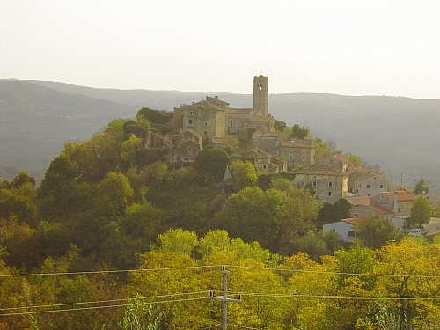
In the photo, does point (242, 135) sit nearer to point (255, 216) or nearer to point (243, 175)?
point (243, 175)

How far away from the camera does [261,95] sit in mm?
80000

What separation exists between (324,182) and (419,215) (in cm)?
864

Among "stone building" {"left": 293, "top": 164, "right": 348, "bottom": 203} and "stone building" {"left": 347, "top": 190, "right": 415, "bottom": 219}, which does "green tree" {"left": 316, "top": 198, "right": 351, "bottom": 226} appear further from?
"stone building" {"left": 293, "top": 164, "right": 348, "bottom": 203}

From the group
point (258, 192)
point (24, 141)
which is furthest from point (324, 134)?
point (258, 192)

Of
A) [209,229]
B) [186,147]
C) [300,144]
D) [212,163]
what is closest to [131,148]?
[186,147]

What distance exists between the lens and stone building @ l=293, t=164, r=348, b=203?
204ft

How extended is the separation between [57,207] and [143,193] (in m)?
8.28

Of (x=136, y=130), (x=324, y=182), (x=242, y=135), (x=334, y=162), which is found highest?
(x=136, y=130)

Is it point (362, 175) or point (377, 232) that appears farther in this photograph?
point (362, 175)

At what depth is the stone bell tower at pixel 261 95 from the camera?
79.1m

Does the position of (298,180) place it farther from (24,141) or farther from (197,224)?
(24,141)

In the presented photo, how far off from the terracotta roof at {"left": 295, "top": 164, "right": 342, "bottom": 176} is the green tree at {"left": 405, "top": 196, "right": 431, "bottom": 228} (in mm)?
7478

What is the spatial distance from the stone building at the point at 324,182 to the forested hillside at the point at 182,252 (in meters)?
1.57

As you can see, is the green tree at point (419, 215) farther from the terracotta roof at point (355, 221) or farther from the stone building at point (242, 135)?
the stone building at point (242, 135)
